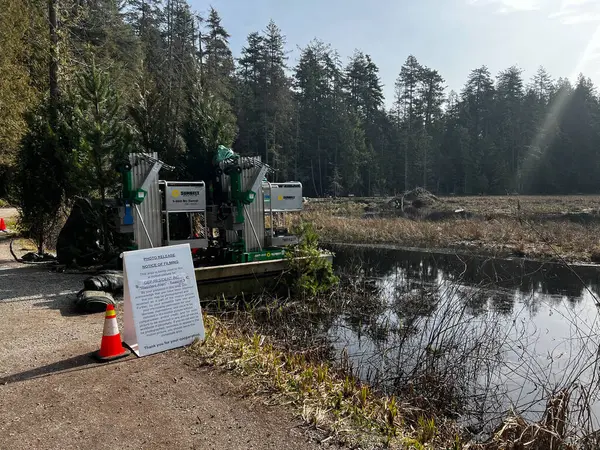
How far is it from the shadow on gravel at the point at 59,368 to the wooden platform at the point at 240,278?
341cm

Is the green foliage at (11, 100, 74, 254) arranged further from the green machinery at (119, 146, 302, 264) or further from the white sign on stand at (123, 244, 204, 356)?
the white sign on stand at (123, 244, 204, 356)

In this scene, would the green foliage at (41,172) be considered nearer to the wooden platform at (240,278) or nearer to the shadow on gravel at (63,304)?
the shadow on gravel at (63,304)

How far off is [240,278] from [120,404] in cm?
506

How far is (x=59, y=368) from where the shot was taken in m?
4.82

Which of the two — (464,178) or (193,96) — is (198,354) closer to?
(193,96)

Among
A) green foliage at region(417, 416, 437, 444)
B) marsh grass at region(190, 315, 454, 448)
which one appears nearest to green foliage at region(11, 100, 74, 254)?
marsh grass at region(190, 315, 454, 448)

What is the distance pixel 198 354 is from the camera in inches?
206

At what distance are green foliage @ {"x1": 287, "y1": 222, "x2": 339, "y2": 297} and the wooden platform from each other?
20cm

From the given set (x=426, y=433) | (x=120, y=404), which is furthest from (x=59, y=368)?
(x=426, y=433)

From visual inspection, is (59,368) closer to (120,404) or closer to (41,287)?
(120,404)

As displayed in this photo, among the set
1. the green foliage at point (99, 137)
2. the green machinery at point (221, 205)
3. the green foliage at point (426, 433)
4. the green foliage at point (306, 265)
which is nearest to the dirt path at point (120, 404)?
the green foliage at point (426, 433)

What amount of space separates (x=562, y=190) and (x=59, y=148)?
66.4m

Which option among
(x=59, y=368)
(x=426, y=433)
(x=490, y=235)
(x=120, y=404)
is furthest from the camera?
(x=490, y=235)

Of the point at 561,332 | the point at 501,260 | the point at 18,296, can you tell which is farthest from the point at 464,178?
the point at 18,296
